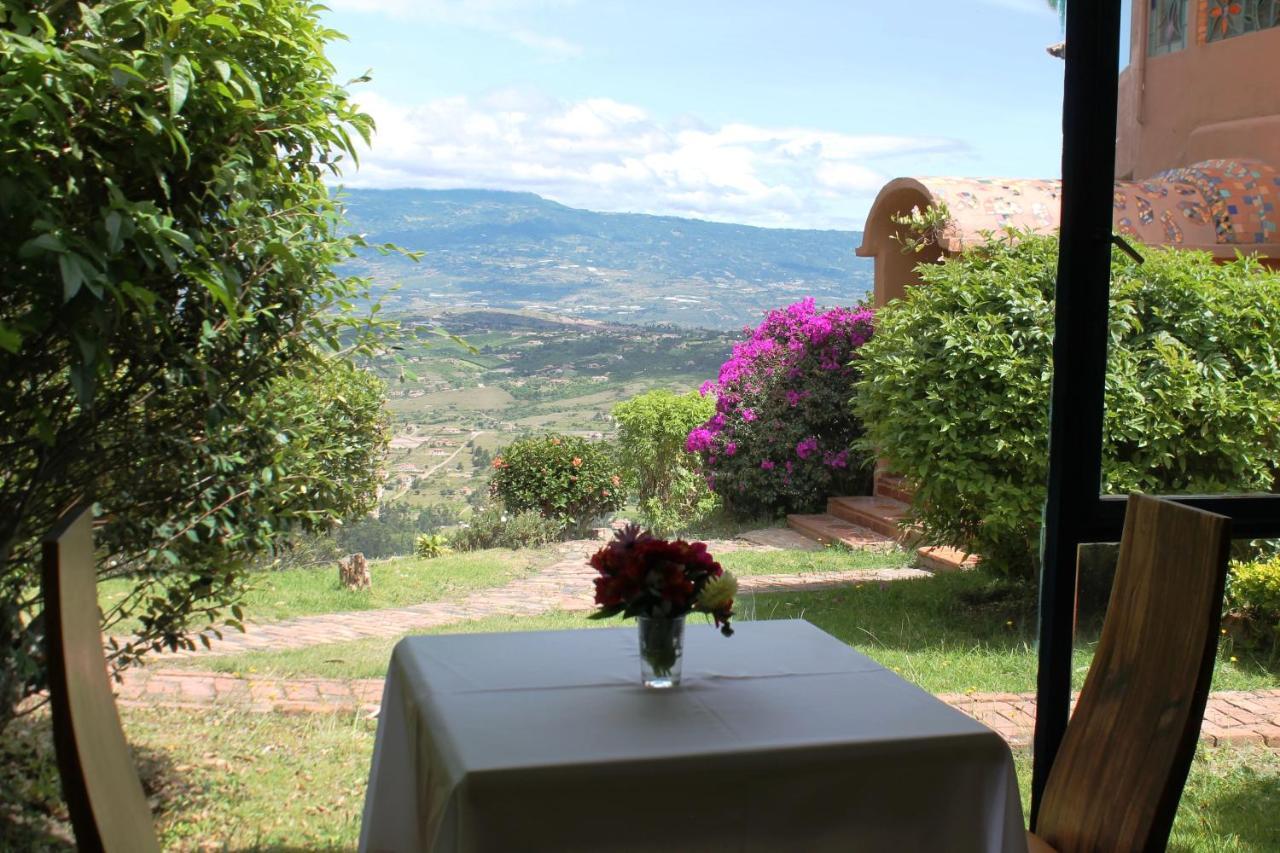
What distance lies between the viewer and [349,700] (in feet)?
14.8

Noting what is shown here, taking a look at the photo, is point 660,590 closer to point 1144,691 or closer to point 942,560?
point 1144,691

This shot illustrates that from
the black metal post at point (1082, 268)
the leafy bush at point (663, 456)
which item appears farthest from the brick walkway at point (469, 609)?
the black metal post at point (1082, 268)

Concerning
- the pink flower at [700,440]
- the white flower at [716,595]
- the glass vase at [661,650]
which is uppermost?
Result: the white flower at [716,595]

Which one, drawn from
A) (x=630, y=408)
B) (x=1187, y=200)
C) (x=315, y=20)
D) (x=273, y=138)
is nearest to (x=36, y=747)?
(x=273, y=138)

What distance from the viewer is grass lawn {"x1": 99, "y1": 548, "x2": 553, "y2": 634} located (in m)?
6.33

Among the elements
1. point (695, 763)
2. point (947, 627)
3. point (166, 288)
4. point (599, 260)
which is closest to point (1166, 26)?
point (695, 763)

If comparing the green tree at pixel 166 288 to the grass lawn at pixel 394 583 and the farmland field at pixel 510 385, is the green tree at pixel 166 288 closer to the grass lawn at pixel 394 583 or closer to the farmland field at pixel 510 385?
the grass lawn at pixel 394 583

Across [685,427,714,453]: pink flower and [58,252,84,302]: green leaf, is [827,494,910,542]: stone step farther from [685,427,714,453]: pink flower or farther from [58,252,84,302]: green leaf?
[58,252,84,302]: green leaf

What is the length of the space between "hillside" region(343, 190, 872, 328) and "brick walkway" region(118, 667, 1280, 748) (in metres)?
4.01

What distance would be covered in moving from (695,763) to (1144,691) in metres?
0.89

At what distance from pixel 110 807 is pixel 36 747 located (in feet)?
7.13

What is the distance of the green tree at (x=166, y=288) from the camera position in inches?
88.9

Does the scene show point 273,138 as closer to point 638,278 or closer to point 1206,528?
point 1206,528

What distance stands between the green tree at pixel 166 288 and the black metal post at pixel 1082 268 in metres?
1.70
